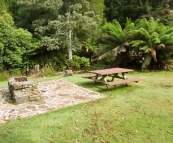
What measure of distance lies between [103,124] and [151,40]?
5.87 meters

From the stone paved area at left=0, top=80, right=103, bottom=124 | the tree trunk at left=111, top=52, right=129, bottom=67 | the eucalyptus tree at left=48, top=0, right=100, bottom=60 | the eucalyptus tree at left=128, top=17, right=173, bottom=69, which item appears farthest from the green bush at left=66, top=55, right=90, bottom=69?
the stone paved area at left=0, top=80, right=103, bottom=124

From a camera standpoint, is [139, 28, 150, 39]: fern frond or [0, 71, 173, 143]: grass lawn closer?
[0, 71, 173, 143]: grass lawn

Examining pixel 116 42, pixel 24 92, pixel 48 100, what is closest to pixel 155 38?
pixel 116 42

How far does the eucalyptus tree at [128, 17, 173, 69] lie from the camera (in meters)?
7.78

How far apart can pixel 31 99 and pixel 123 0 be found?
1443 cm

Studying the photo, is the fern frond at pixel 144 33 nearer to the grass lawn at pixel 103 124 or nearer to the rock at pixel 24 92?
the grass lawn at pixel 103 124

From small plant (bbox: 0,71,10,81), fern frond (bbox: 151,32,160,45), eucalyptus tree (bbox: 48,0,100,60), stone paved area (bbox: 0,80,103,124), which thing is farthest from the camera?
eucalyptus tree (bbox: 48,0,100,60)

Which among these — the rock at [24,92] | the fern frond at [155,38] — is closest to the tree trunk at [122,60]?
the fern frond at [155,38]

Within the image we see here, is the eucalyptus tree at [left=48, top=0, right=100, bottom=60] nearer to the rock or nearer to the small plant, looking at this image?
the small plant

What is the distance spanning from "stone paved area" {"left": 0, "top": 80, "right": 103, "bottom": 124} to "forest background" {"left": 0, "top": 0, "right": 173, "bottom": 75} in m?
3.60

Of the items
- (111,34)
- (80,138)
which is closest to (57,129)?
(80,138)

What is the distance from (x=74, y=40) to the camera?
10375 mm

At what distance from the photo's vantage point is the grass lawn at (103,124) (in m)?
2.87

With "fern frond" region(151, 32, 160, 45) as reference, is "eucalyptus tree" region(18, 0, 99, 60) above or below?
above
